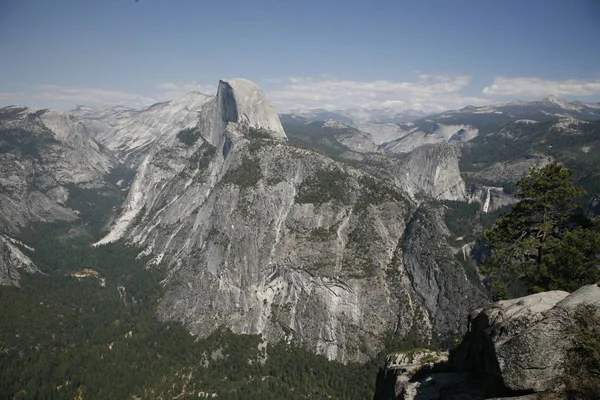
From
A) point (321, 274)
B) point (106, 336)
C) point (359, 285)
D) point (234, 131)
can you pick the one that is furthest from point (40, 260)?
point (359, 285)

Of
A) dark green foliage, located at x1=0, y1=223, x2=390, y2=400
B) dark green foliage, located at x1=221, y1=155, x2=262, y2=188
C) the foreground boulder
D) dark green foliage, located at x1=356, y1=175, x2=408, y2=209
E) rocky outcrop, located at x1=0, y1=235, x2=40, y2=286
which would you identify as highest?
the foreground boulder

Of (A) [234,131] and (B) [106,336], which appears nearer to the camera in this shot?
(B) [106,336]

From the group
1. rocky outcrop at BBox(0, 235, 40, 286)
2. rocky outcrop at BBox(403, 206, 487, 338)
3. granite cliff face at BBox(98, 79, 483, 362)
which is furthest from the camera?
rocky outcrop at BBox(0, 235, 40, 286)

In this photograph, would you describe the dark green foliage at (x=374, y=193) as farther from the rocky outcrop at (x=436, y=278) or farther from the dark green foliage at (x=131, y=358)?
the dark green foliage at (x=131, y=358)

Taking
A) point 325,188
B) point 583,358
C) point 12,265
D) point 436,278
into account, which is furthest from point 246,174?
point 583,358

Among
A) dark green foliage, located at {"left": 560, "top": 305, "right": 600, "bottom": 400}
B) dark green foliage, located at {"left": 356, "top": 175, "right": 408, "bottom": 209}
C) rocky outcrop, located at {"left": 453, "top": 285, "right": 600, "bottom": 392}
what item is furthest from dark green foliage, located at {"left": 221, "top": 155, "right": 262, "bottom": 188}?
dark green foliage, located at {"left": 560, "top": 305, "right": 600, "bottom": 400}

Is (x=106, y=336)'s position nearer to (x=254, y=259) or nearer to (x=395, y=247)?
(x=254, y=259)

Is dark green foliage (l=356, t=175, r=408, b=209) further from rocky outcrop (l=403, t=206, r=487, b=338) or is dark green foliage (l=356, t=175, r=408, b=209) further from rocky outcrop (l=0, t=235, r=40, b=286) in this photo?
rocky outcrop (l=0, t=235, r=40, b=286)
